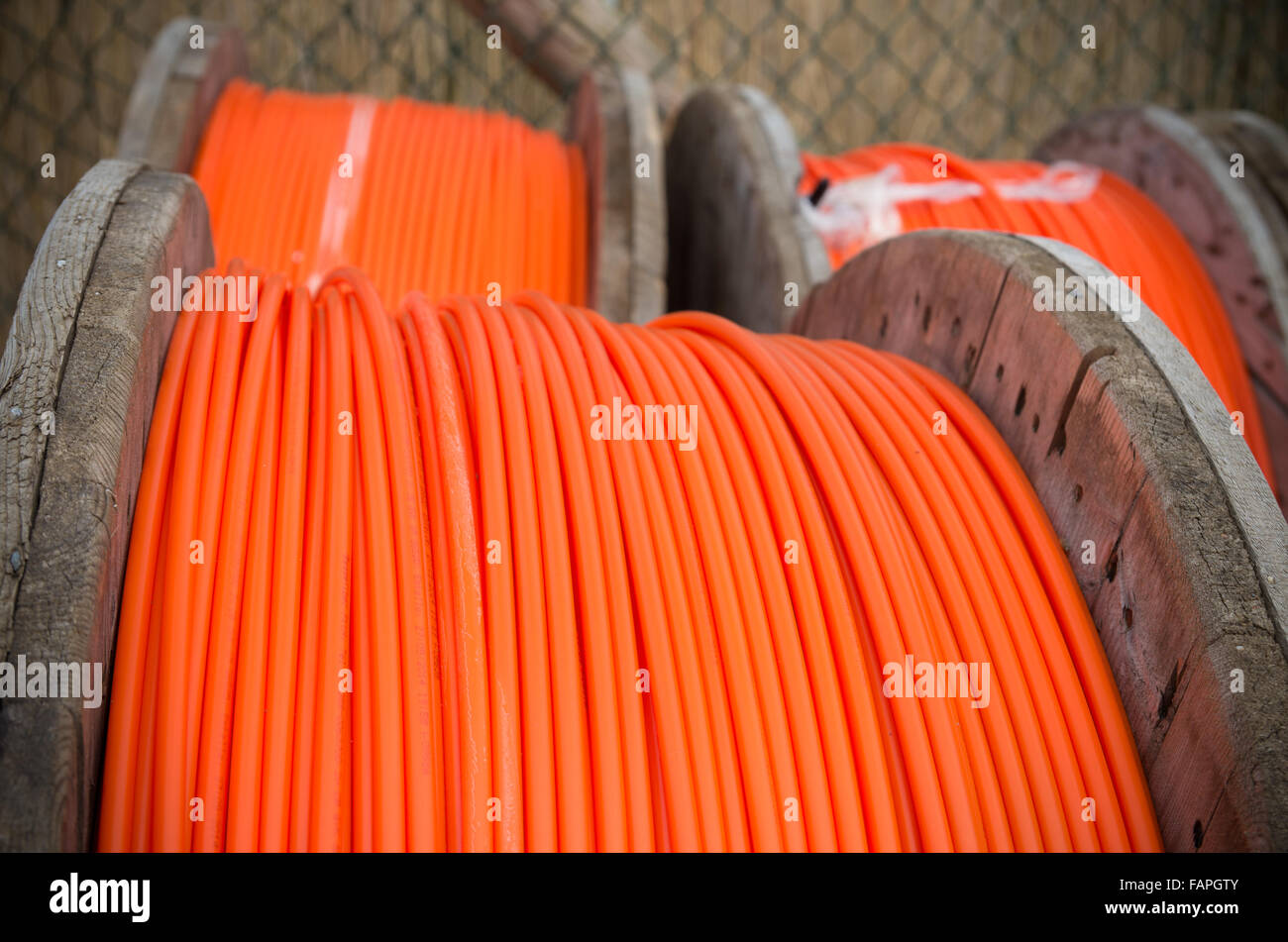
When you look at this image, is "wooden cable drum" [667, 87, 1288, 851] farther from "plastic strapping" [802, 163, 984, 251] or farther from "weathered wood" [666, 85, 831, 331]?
"plastic strapping" [802, 163, 984, 251]

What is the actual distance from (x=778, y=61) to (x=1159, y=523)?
4.73 m

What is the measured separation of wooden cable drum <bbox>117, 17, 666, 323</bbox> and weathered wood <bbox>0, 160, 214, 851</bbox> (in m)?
1.49

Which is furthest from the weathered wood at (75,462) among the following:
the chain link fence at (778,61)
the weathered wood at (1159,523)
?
the chain link fence at (778,61)

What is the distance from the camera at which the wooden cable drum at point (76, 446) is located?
99 cm

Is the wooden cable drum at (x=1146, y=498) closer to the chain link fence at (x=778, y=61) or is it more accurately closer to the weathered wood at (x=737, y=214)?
the weathered wood at (x=737, y=214)

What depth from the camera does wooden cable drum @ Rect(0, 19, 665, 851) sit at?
0.99 meters

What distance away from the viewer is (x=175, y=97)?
10.2 ft

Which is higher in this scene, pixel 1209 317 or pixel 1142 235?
pixel 1142 235

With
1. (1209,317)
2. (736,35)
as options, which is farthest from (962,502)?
(736,35)

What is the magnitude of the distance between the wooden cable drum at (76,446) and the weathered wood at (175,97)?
5.01 feet

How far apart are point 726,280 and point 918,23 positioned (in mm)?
3011

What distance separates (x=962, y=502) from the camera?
1501mm

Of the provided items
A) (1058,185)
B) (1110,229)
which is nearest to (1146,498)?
(1110,229)
